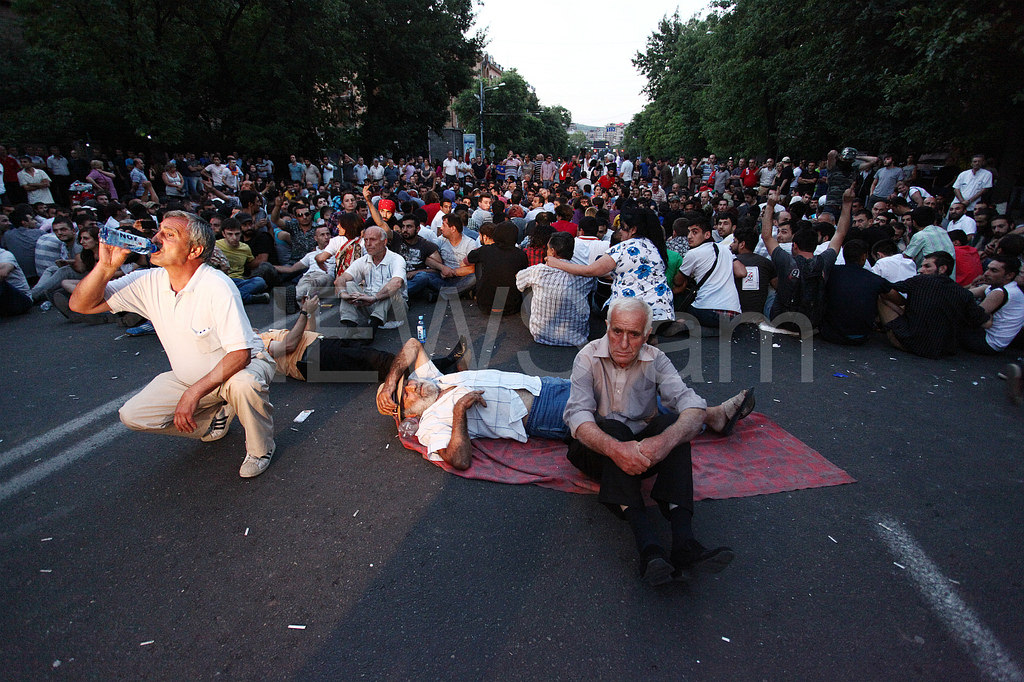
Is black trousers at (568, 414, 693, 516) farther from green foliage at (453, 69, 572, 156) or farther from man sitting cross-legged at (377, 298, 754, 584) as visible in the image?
green foliage at (453, 69, 572, 156)

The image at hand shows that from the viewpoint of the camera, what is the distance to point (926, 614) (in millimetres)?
2684

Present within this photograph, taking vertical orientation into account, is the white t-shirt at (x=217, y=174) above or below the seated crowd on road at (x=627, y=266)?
above

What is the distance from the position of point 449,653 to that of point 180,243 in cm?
279

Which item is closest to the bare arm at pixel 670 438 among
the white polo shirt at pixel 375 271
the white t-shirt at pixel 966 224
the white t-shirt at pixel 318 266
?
the white polo shirt at pixel 375 271

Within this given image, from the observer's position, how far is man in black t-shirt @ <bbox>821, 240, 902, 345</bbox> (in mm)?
6445

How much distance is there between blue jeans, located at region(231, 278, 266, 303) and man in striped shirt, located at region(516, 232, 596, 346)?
14.0ft

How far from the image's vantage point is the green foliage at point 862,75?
1060cm

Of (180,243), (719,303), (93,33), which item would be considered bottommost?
(719,303)

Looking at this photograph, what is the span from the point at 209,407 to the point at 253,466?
0.51 meters

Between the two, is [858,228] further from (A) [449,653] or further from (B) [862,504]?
(A) [449,653]

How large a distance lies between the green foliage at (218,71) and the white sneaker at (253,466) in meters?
19.0

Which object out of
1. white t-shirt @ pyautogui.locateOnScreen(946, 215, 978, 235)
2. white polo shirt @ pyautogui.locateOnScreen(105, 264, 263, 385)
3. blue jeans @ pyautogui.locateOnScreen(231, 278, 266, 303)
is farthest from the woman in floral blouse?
white t-shirt @ pyautogui.locateOnScreen(946, 215, 978, 235)

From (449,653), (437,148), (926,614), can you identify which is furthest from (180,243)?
(437,148)

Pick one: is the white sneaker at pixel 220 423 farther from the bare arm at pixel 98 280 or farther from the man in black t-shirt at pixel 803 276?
the man in black t-shirt at pixel 803 276
